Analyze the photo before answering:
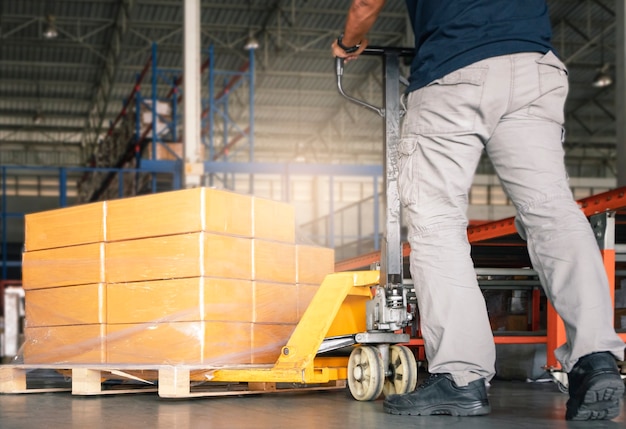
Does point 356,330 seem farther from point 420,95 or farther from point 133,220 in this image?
point 420,95

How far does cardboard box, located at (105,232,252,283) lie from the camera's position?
12.4 ft

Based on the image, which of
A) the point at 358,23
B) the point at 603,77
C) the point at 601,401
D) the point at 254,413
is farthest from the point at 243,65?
the point at 601,401

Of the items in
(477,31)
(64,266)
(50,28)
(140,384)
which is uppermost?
(50,28)

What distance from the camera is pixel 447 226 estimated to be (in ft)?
9.18

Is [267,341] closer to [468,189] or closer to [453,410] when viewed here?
[453,410]

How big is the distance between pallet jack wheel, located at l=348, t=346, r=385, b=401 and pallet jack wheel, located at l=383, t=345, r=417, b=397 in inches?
3.3

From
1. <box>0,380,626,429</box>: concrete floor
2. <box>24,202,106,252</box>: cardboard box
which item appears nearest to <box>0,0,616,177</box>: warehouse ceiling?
<box>24,202,106,252</box>: cardboard box

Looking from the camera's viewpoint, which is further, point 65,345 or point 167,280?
point 65,345

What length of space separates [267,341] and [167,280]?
23.1 inches

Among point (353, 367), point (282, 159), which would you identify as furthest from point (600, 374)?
point (282, 159)

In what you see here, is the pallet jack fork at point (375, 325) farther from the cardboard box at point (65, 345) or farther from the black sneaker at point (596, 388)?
the black sneaker at point (596, 388)

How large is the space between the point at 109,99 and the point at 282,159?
368 inches

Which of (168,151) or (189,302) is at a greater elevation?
(168,151)

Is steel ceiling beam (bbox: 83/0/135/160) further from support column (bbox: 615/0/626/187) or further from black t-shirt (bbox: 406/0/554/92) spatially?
black t-shirt (bbox: 406/0/554/92)
